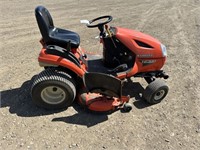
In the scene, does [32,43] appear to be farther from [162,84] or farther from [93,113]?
[162,84]

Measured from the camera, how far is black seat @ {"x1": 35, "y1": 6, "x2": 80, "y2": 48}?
409 centimetres

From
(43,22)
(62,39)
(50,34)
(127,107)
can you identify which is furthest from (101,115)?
(43,22)

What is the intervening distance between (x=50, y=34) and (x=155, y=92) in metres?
1.86

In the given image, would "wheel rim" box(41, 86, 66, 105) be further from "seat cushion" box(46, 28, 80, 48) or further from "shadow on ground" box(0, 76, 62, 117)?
"seat cushion" box(46, 28, 80, 48)

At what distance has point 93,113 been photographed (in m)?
4.15

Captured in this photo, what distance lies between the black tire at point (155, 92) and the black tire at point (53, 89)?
1136mm

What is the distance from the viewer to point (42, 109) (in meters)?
4.25

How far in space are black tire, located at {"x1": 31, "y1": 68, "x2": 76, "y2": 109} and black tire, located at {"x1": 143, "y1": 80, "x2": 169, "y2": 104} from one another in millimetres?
1136

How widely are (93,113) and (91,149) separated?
2.35 ft

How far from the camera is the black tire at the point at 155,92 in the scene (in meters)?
4.17

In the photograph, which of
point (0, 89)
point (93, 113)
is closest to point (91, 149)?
point (93, 113)

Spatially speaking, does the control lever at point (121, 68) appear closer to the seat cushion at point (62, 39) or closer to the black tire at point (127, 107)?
the black tire at point (127, 107)

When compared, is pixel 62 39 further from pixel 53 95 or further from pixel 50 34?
pixel 53 95

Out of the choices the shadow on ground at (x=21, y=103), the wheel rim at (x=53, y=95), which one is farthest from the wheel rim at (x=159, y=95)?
the shadow on ground at (x=21, y=103)
